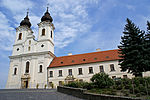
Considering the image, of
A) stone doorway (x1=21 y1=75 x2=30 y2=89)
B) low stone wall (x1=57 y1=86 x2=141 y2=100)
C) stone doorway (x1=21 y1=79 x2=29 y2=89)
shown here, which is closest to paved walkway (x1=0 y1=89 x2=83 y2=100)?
low stone wall (x1=57 y1=86 x2=141 y2=100)

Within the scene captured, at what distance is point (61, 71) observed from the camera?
1272 inches

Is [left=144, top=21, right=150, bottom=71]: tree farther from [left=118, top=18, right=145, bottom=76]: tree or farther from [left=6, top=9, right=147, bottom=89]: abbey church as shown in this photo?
[left=6, top=9, right=147, bottom=89]: abbey church

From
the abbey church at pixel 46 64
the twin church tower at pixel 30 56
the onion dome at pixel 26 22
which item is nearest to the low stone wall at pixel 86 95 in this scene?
the abbey church at pixel 46 64

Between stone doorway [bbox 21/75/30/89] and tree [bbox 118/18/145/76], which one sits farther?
stone doorway [bbox 21/75/30/89]

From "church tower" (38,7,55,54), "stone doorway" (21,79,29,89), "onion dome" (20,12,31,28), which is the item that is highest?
"onion dome" (20,12,31,28)

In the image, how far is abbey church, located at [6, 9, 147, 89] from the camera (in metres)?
30.0

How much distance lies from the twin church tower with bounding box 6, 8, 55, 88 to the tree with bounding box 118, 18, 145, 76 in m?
21.2

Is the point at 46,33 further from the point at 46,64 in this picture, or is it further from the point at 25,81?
the point at 25,81

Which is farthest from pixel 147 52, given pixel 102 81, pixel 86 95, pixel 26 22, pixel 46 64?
pixel 26 22

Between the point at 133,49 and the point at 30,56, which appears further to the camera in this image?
the point at 30,56

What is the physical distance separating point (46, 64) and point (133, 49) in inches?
885

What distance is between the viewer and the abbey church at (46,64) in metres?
30.0

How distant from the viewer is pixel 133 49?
62.6ft

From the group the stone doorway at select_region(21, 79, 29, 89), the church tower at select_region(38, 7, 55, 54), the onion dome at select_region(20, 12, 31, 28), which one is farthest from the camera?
the onion dome at select_region(20, 12, 31, 28)
